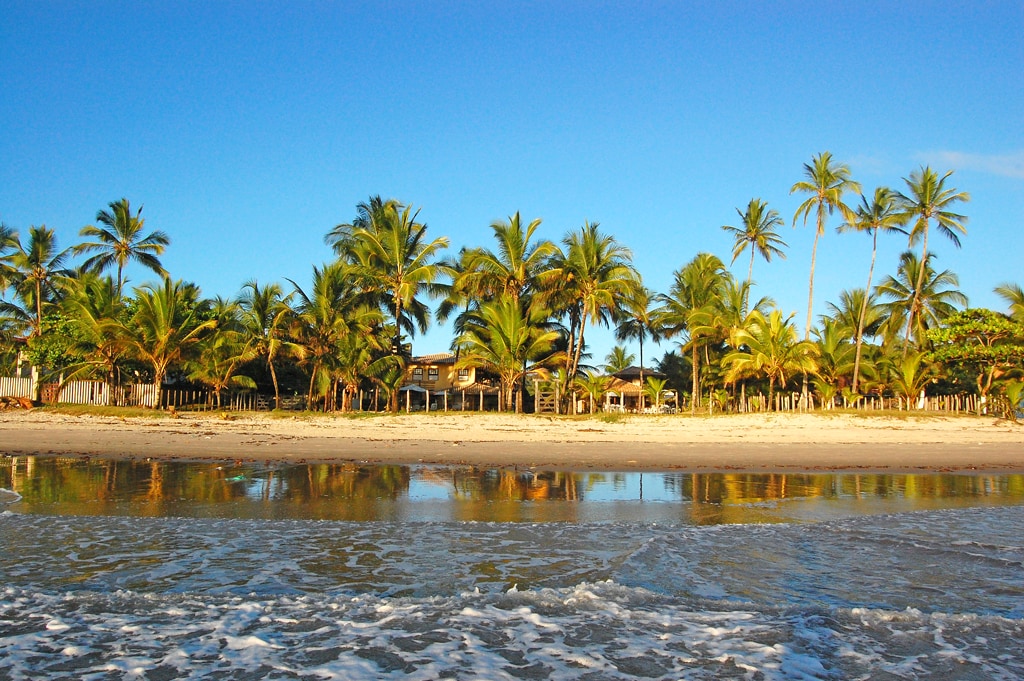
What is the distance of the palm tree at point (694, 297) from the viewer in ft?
119

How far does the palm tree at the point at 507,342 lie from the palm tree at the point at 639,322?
174 inches

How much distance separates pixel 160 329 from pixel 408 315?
10215mm

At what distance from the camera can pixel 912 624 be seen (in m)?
5.18

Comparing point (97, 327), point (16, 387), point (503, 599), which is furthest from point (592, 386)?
point (503, 599)

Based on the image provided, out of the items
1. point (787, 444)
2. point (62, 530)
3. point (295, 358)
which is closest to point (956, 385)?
point (787, 444)

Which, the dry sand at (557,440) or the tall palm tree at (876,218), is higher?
the tall palm tree at (876,218)

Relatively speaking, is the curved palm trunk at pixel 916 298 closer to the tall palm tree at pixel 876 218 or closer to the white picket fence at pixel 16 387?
the tall palm tree at pixel 876 218

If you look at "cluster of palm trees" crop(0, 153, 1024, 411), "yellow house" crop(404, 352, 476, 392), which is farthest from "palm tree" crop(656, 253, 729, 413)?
"yellow house" crop(404, 352, 476, 392)

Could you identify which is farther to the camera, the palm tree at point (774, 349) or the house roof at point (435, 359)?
the house roof at point (435, 359)

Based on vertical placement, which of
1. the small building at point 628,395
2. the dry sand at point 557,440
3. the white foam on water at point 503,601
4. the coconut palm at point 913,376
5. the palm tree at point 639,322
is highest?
the palm tree at point 639,322

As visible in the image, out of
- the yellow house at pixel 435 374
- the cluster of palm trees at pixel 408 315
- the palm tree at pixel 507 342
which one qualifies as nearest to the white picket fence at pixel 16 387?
the cluster of palm trees at pixel 408 315

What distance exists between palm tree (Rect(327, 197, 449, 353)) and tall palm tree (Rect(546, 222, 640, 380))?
4945mm

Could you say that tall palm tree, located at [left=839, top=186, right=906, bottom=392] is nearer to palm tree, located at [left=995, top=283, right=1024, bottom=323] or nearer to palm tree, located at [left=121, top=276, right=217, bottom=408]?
palm tree, located at [left=995, top=283, right=1024, bottom=323]

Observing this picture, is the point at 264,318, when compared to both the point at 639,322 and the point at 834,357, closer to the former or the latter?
the point at 639,322
